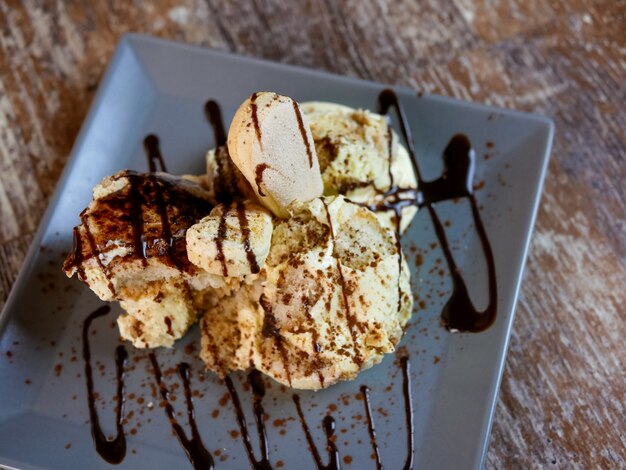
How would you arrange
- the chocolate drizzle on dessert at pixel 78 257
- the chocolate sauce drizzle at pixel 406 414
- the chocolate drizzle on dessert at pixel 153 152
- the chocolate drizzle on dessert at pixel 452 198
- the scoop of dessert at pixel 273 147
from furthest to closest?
1. the chocolate drizzle on dessert at pixel 153 152
2. the chocolate drizzle on dessert at pixel 452 198
3. the chocolate sauce drizzle at pixel 406 414
4. the chocolate drizzle on dessert at pixel 78 257
5. the scoop of dessert at pixel 273 147

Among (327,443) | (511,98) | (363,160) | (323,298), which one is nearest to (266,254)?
(323,298)

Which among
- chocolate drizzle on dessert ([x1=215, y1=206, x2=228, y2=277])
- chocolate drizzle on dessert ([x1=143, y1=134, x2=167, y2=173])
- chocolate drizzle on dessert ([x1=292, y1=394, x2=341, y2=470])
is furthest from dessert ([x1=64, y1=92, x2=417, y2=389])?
chocolate drizzle on dessert ([x1=143, y1=134, x2=167, y2=173])

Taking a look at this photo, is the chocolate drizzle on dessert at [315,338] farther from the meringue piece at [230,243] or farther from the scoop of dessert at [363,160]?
the scoop of dessert at [363,160]

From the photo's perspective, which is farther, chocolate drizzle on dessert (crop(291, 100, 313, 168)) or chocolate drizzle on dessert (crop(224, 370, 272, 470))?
chocolate drizzle on dessert (crop(224, 370, 272, 470))

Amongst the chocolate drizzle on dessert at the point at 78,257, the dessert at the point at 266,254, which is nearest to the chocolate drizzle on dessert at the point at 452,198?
the dessert at the point at 266,254

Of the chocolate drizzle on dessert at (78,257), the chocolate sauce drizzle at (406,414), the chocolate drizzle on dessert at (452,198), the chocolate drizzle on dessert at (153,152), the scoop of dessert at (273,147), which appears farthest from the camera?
the chocolate drizzle on dessert at (153,152)

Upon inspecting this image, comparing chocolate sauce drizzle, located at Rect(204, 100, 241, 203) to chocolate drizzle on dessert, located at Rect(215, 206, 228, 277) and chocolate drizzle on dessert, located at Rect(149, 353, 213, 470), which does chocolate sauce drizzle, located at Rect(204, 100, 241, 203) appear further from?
chocolate drizzle on dessert, located at Rect(149, 353, 213, 470)

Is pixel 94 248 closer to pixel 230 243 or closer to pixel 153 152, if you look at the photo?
pixel 230 243
